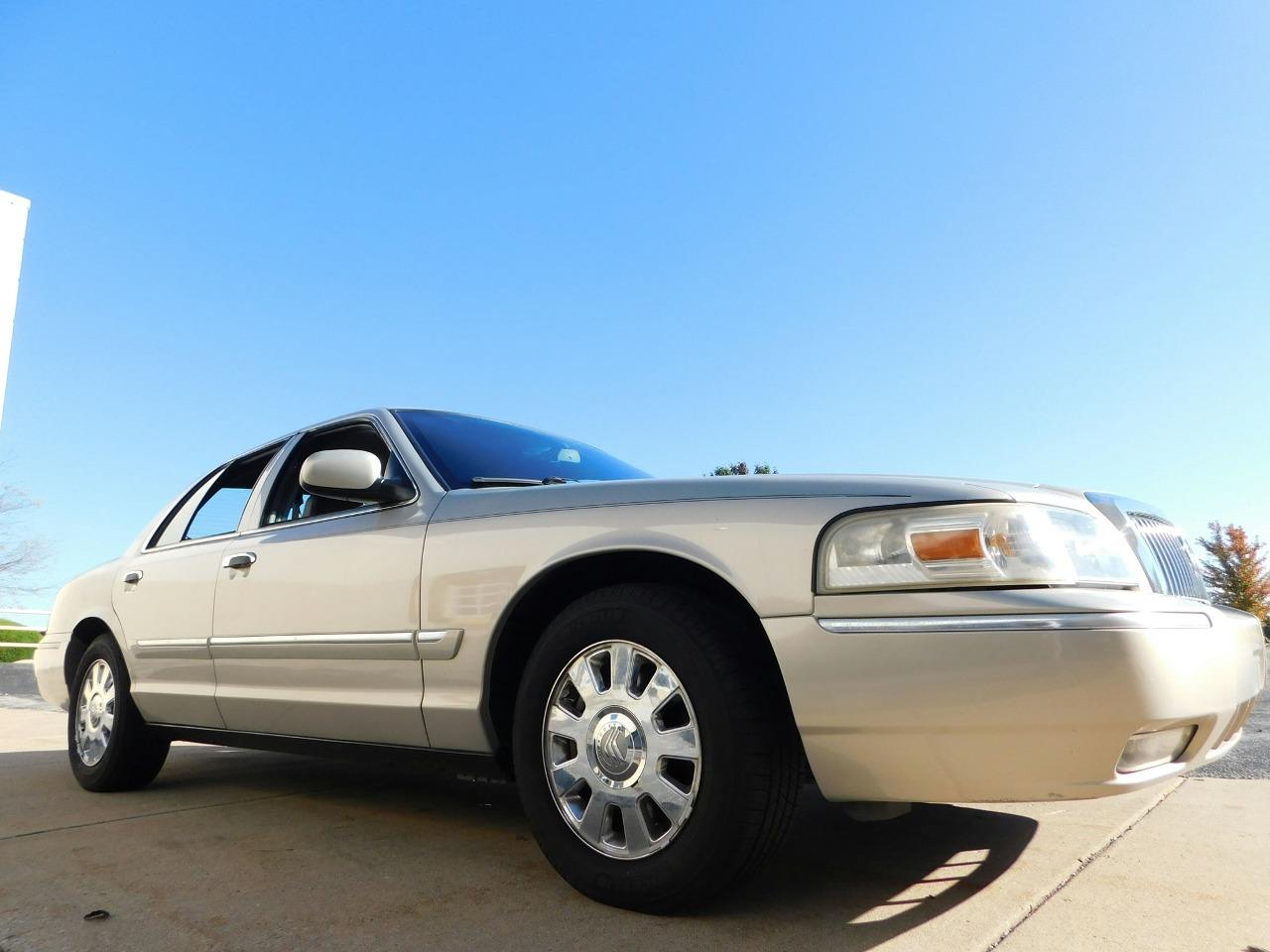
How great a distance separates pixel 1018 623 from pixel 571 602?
4.17 ft

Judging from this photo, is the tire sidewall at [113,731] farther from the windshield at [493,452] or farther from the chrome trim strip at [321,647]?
the windshield at [493,452]

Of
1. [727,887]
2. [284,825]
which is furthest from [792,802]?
[284,825]

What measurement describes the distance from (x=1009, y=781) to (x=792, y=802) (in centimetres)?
49

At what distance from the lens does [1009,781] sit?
1.96 m

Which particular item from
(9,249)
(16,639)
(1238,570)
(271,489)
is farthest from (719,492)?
(1238,570)

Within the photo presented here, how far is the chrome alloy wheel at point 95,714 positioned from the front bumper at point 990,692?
367 cm

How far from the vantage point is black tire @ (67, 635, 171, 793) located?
4176mm

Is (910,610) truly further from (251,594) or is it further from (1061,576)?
(251,594)

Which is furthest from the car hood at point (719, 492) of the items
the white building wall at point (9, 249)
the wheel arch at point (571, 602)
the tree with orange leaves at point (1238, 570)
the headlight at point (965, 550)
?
the tree with orange leaves at point (1238, 570)

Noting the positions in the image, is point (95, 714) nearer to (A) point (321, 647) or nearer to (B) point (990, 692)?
(A) point (321, 647)

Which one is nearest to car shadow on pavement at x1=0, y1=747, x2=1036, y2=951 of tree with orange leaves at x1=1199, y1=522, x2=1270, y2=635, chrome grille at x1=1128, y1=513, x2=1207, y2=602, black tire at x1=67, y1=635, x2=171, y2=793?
black tire at x1=67, y1=635, x2=171, y2=793

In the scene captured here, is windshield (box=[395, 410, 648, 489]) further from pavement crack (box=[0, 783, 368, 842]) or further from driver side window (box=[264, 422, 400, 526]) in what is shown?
pavement crack (box=[0, 783, 368, 842])

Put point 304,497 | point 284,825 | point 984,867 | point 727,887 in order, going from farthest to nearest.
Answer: point 304,497, point 284,825, point 984,867, point 727,887

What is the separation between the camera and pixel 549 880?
256 cm
